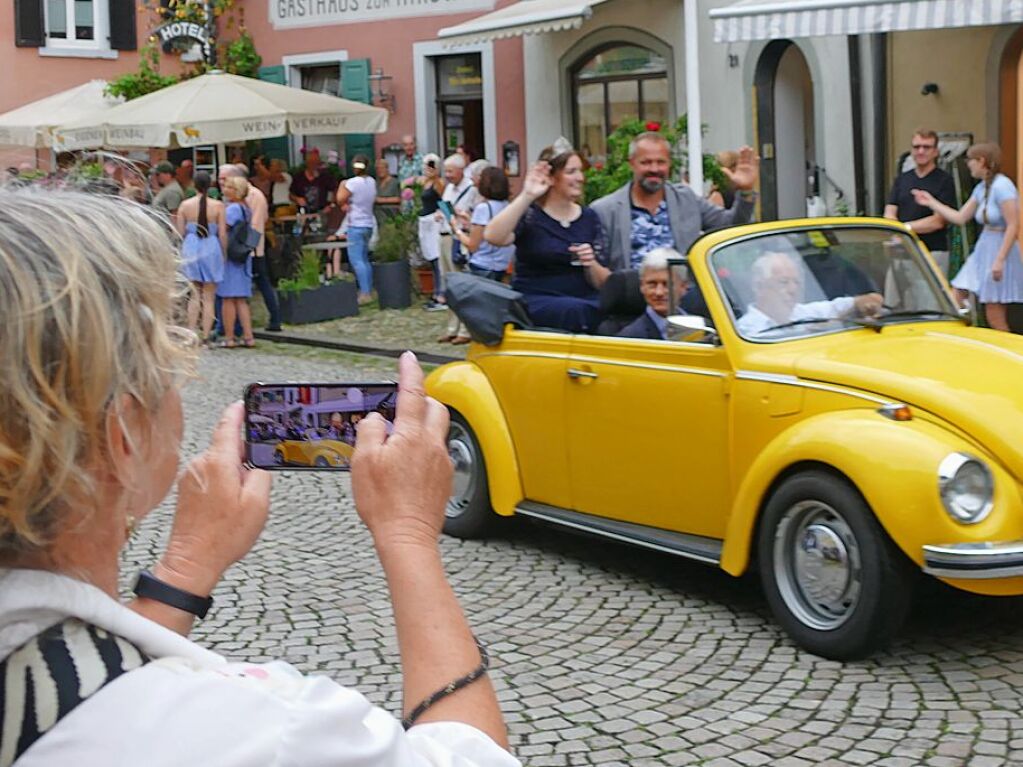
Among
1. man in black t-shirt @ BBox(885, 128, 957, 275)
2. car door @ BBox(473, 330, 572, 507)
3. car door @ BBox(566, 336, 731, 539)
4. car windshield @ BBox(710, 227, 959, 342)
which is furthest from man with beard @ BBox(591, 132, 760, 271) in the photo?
man in black t-shirt @ BBox(885, 128, 957, 275)

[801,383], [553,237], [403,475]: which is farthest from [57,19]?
[403,475]

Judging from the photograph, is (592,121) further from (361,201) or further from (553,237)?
(553,237)

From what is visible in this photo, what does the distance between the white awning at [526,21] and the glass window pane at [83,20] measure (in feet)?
31.0

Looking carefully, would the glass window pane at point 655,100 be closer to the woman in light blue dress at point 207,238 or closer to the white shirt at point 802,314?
the woman in light blue dress at point 207,238

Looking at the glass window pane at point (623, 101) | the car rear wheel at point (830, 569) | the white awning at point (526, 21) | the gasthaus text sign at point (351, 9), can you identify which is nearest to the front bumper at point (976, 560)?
the car rear wheel at point (830, 569)

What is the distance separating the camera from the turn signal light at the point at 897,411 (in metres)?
5.18

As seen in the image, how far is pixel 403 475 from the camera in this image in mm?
1735

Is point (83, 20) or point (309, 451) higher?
point (83, 20)

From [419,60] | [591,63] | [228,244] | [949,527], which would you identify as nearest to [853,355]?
[949,527]

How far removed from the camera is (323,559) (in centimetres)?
710

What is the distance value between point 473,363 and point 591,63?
14.1m

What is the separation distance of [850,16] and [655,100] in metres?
7.72

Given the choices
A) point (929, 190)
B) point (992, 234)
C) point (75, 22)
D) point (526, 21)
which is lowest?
point (992, 234)

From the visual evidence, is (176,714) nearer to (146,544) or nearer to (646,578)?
(646,578)
